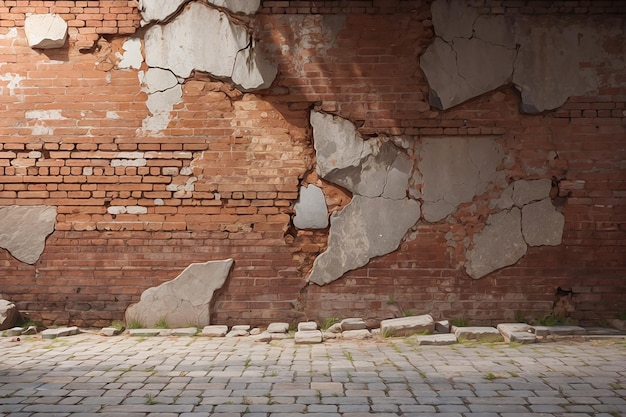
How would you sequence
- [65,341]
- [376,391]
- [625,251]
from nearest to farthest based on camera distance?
[376,391], [65,341], [625,251]

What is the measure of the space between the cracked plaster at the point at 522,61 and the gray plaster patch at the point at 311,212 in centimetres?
161

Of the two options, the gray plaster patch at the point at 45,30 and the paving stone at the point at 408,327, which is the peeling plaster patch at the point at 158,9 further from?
the paving stone at the point at 408,327

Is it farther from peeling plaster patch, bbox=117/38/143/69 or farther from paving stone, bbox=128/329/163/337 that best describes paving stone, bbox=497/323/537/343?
peeling plaster patch, bbox=117/38/143/69

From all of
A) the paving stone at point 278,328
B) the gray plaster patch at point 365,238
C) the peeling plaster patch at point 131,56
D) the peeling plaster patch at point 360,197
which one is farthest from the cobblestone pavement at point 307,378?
the peeling plaster patch at point 131,56

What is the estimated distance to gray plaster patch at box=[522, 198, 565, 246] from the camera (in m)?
6.15

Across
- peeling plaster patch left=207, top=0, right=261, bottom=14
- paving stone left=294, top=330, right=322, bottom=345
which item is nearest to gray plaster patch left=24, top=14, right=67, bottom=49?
peeling plaster patch left=207, top=0, right=261, bottom=14

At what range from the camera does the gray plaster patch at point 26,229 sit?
622cm

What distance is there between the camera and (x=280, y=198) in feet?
20.5

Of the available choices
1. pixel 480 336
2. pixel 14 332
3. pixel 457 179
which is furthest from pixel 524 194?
pixel 14 332

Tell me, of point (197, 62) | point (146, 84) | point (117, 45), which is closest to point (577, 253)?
point (197, 62)

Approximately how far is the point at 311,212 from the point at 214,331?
1.59 meters

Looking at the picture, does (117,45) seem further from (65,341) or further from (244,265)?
(65,341)

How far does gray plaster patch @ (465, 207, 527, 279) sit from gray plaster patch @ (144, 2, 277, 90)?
2821mm

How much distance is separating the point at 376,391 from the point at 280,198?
9.19 ft
